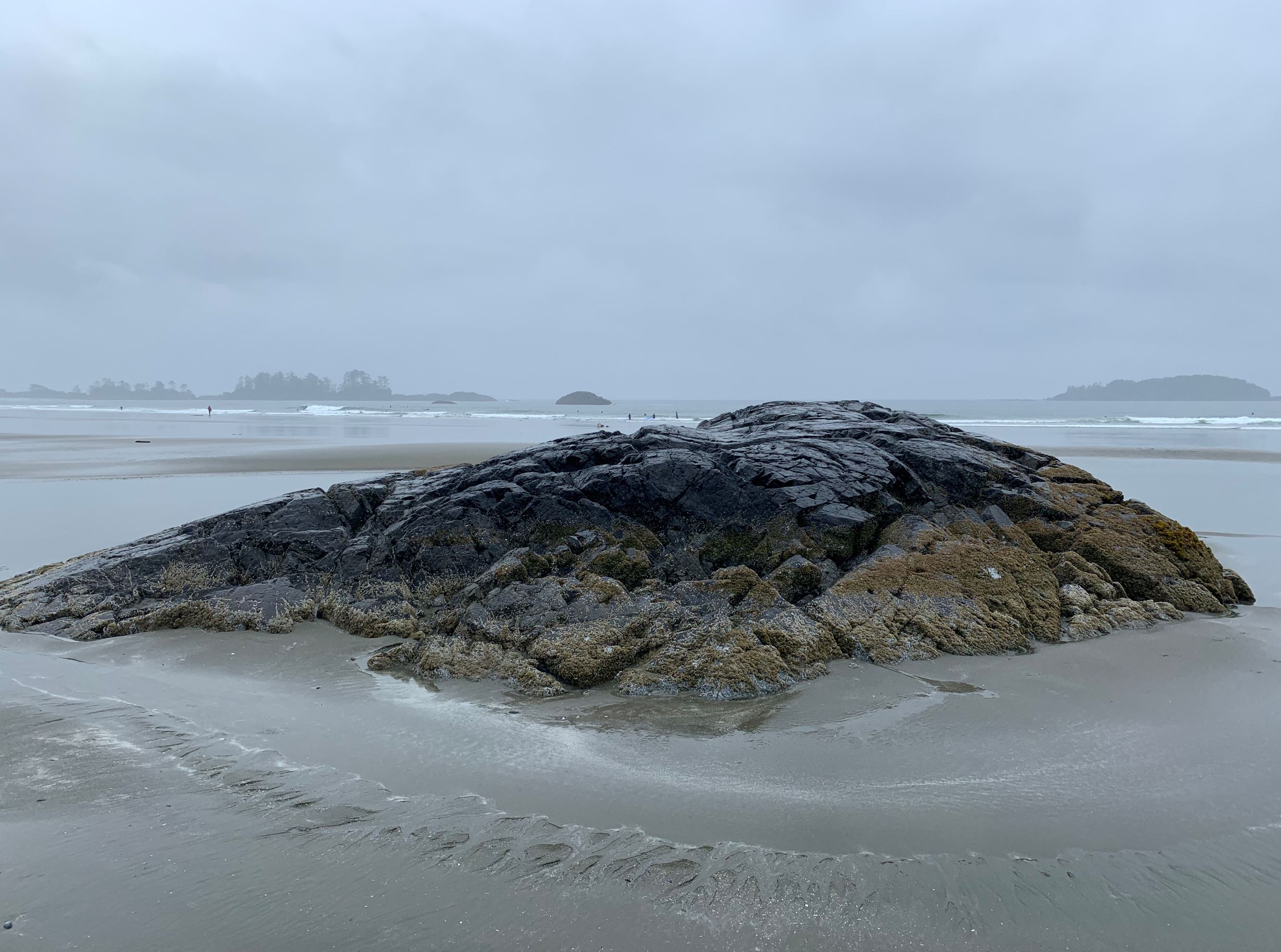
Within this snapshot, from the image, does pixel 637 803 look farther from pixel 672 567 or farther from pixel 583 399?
pixel 583 399

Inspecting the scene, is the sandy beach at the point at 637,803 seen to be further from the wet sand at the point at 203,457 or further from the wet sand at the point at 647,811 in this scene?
the wet sand at the point at 203,457

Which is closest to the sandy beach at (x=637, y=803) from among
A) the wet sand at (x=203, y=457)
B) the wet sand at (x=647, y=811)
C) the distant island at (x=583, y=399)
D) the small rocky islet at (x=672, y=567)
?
the wet sand at (x=647, y=811)

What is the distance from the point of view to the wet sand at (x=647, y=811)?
3.21 metres

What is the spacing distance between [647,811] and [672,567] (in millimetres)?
3496

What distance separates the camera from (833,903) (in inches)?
130

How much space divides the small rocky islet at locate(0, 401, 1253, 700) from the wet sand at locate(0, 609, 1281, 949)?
19.0 inches

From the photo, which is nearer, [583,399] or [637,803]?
[637,803]

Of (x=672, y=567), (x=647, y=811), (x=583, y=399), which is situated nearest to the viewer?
(x=647, y=811)

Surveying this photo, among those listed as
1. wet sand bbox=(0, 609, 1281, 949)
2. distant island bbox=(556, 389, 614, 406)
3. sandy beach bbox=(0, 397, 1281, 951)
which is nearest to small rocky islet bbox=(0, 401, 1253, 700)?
sandy beach bbox=(0, 397, 1281, 951)

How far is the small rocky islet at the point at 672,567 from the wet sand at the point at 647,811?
483 mm

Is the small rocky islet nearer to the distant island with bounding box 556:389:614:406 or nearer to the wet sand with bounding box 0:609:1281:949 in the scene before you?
the wet sand with bounding box 0:609:1281:949

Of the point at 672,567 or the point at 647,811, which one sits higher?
the point at 672,567

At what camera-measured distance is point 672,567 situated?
291 inches

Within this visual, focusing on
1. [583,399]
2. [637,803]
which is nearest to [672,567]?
[637,803]
